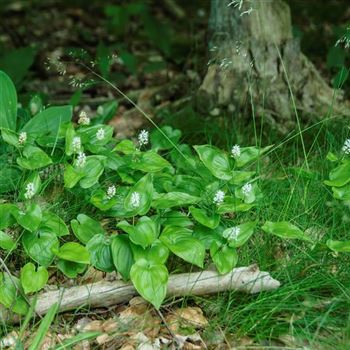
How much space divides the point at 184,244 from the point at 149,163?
0.52 metres

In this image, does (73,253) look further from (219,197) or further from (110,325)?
(219,197)

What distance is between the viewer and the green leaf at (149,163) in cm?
321

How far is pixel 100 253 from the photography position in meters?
2.93

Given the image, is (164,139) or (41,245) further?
(164,139)

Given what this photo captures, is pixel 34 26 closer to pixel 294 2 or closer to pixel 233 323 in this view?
pixel 294 2

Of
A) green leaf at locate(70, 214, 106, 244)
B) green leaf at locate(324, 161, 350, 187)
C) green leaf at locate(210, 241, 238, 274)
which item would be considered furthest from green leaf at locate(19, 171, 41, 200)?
green leaf at locate(324, 161, 350, 187)

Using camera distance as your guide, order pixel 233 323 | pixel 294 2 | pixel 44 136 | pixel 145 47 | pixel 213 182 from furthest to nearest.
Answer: pixel 294 2 → pixel 145 47 → pixel 44 136 → pixel 213 182 → pixel 233 323

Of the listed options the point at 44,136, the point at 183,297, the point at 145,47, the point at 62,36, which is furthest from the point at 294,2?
the point at 183,297

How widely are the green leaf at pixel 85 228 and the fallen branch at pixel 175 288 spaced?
19cm

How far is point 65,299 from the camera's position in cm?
287

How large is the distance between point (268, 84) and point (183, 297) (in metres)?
1.81

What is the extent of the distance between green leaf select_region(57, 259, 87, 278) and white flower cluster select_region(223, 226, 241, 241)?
1.85ft

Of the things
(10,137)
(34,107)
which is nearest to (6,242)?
(10,137)

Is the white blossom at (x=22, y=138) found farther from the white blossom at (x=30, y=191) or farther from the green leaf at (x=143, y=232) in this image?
the green leaf at (x=143, y=232)
